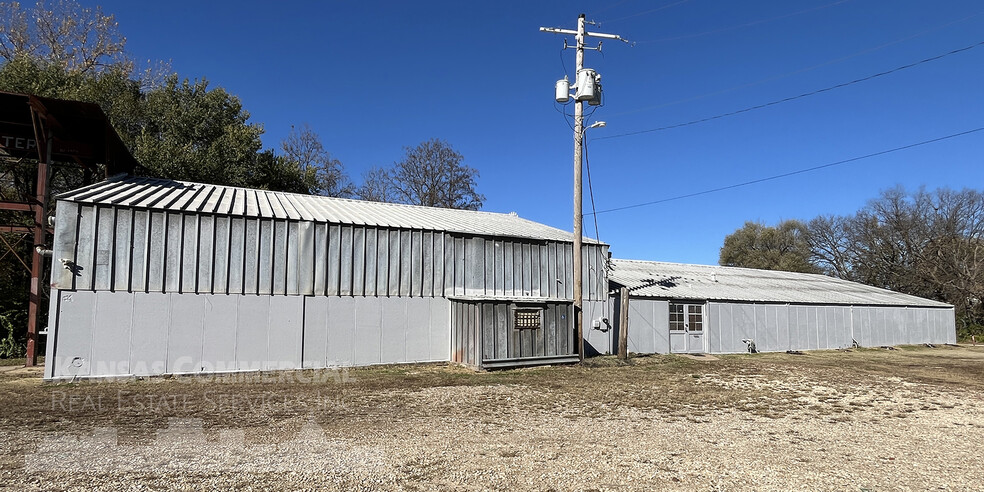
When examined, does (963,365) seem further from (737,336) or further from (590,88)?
(590,88)

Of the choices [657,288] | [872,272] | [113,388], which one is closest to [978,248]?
[872,272]

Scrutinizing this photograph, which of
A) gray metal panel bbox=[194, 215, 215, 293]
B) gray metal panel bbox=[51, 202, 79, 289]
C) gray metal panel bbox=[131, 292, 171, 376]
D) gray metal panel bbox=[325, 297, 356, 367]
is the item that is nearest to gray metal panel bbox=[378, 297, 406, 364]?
gray metal panel bbox=[325, 297, 356, 367]

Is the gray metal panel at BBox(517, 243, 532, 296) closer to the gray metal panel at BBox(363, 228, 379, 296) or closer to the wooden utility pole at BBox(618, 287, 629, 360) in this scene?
the wooden utility pole at BBox(618, 287, 629, 360)

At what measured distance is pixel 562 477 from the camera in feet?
19.9

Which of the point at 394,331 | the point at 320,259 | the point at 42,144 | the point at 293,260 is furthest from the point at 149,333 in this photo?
the point at 42,144

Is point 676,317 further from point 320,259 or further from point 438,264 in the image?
point 320,259

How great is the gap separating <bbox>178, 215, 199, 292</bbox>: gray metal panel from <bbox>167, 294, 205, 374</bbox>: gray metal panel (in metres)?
0.31

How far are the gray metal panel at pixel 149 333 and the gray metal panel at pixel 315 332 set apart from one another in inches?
135

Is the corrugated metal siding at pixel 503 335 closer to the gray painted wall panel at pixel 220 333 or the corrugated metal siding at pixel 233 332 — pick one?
the corrugated metal siding at pixel 233 332

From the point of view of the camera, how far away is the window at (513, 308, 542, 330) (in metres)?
16.8

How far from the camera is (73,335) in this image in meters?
13.2

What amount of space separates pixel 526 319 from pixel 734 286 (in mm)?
14917

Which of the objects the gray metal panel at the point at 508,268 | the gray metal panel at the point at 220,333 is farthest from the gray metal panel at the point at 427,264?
the gray metal panel at the point at 220,333

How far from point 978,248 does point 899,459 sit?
5028cm
